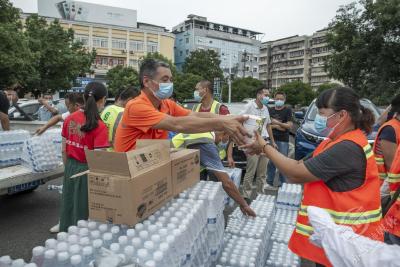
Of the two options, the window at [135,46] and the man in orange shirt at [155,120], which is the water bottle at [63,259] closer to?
the man in orange shirt at [155,120]

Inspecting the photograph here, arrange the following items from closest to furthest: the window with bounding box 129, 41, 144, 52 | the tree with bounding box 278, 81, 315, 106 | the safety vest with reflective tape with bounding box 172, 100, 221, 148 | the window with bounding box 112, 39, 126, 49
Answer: the safety vest with reflective tape with bounding box 172, 100, 221, 148 → the tree with bounding box 278, 81, 315, 106 → the window with bounding box 112, 39, 126, 49 → the window with bounding box 129, 41, 144, 52

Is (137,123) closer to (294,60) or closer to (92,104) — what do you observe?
(92,104)

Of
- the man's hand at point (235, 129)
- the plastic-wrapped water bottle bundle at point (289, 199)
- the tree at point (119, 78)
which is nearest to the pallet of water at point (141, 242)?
the man's hand at point (235, 129)

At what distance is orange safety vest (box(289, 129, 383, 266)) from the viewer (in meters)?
2.22

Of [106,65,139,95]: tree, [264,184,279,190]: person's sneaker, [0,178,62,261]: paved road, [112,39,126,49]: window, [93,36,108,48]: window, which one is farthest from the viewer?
[112,39,126,49]: window

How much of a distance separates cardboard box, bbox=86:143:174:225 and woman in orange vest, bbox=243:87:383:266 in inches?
37.4

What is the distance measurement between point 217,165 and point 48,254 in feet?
9.53

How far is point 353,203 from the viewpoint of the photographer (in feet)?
7.29

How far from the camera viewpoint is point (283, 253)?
3549 mm

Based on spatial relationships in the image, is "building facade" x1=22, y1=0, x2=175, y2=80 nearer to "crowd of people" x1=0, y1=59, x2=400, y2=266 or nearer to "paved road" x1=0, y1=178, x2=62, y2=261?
"paved road" x1=0, y1=178, x2=62, y2=261

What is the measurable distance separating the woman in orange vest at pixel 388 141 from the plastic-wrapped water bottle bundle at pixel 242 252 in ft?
4.85

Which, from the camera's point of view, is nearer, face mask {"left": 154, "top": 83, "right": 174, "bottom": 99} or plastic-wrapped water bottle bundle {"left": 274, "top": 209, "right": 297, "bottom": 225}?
face mask {"left": 154, "top": 83, "right": 174, "bottom": 99}

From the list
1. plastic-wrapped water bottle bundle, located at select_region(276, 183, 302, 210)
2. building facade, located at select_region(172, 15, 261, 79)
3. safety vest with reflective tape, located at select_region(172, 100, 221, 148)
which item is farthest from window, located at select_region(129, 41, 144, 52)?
plastic-wrapped water bottle bundle, located at select_region(276, 183, 302, 210)

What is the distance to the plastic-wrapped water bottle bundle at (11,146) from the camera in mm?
4996
